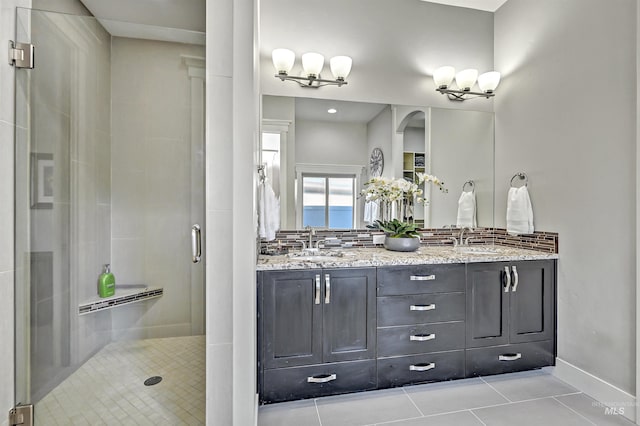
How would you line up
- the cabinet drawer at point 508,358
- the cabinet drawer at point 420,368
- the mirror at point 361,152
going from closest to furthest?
the cabinet drawer at point 420,368 → the cabinet drawer at point 508,358 → the mirror at point 361,152

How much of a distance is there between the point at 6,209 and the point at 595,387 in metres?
3.32

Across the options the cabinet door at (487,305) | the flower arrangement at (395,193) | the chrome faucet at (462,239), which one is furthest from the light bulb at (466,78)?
the cabinet door at (487,305)

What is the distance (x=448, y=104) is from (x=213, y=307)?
261cm

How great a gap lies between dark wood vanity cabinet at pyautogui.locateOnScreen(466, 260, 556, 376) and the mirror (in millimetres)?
733

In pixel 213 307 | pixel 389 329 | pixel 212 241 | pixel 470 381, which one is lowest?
pixel 470 381

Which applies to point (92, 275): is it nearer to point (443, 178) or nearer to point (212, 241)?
point (212, 241)

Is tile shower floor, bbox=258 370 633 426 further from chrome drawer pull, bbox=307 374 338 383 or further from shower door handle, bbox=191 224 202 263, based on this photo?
shower door handle, bbox=191 224 202 263

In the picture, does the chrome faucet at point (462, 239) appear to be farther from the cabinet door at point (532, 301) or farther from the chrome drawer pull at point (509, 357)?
the chrome drawer pull at point (509, 357)

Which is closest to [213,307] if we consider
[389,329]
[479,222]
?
[389,329]

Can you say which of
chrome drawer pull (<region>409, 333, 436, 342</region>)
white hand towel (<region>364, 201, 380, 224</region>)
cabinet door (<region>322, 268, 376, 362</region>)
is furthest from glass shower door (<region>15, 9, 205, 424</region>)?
white hand towel (<region>364, 201, 380, 224</region>)

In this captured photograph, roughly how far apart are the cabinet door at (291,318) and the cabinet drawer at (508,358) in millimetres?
1071

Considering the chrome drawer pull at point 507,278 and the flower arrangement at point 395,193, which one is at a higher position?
the flower arrangement at point 395,193

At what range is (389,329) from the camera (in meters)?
1.97

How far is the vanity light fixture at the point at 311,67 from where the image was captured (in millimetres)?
2416
